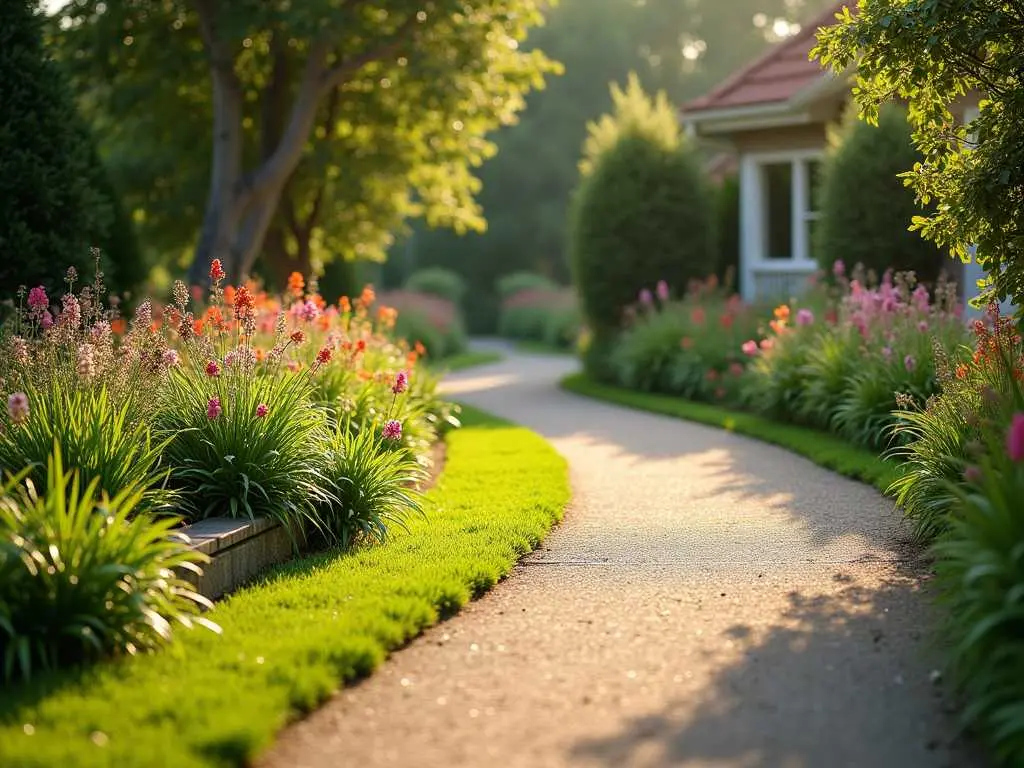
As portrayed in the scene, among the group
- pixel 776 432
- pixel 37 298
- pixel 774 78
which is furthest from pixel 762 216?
pixel 37 298

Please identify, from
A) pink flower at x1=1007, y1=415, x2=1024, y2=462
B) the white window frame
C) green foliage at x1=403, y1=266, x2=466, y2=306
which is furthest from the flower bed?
green foliage at x1=403, y1=266, x2=466, y2=306

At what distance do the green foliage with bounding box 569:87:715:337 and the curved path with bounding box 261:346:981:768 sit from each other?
10.6 metres

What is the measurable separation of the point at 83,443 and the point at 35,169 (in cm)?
479

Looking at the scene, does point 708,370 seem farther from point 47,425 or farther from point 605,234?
point 47,425

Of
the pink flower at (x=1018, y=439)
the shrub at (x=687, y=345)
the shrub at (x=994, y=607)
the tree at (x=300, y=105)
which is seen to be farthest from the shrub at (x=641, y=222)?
the pink flower at (x=1018, y=439)

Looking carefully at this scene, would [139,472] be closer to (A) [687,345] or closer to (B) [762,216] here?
(A) [687,345]

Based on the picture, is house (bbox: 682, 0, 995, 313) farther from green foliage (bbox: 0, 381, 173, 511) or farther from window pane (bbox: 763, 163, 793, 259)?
green foliage (bbox: 0, 381, 173, 511)

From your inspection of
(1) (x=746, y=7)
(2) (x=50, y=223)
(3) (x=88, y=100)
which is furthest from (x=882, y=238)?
(1) (x=746, y=7)

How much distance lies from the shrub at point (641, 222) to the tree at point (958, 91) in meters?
11.4

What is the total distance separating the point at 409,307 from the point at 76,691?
79.4 feet

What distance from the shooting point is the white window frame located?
62.9 ft

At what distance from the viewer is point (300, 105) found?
55.9 feet

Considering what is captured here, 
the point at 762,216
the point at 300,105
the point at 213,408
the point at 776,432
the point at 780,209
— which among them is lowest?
the point at 776,432

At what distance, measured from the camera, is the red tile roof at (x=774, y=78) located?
62.1 ft
